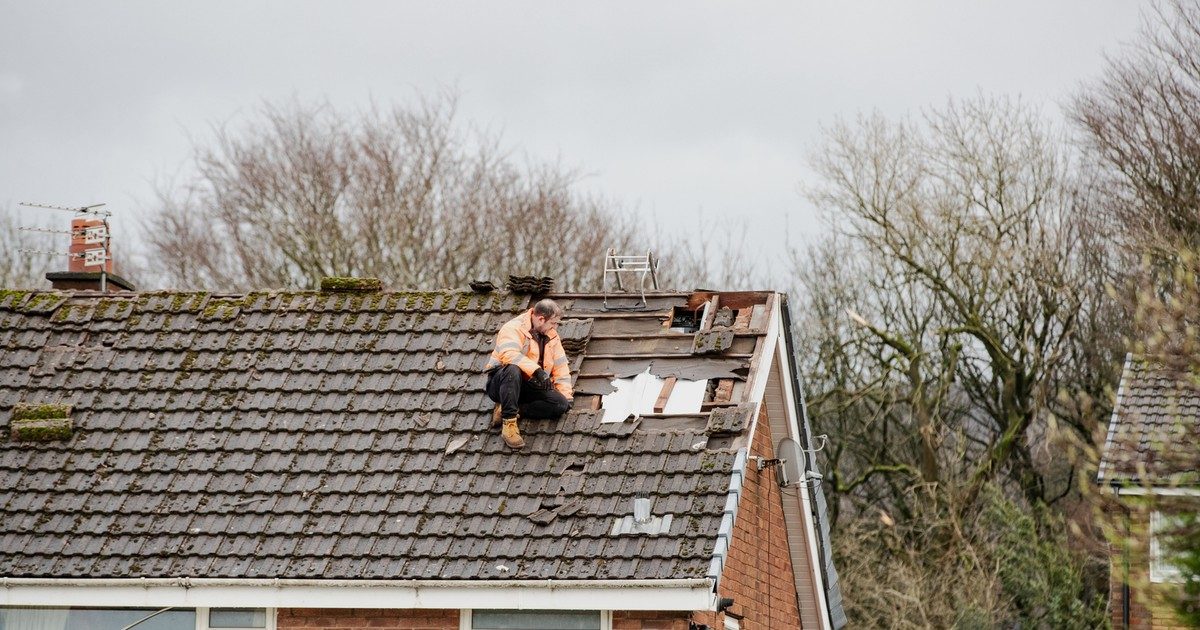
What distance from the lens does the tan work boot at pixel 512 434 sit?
13.2 metres

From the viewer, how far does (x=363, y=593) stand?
40.0 feet

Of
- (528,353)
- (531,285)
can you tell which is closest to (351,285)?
(531,285)

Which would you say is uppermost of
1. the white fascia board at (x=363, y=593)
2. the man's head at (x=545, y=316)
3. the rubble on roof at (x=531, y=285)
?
the rubble on roof at (x=531, y=285)

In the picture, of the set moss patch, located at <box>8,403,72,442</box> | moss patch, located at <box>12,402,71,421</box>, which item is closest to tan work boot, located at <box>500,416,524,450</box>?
moss patch, located at <box>8,403,72,442</box>

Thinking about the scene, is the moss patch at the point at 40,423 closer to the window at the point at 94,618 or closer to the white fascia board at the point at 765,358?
the window at the point at 94,618

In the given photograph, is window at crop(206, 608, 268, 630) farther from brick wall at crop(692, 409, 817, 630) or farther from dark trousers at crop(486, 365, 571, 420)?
brick wall at crop(692, 409, 817, 630)

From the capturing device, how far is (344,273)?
35781 millimetres

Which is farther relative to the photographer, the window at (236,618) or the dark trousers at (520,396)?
the dark trousers at (520,396)

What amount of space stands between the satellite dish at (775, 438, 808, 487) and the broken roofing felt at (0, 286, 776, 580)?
1426mm

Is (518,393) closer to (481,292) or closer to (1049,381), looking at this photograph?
(481,292)

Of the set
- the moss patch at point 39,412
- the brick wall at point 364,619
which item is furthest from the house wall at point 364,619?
the moss patch at point 39,412

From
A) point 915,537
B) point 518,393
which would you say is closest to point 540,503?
point 518,393

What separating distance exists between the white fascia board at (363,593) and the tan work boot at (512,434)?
1.56 meters

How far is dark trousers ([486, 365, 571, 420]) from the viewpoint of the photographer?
13.2 meters
